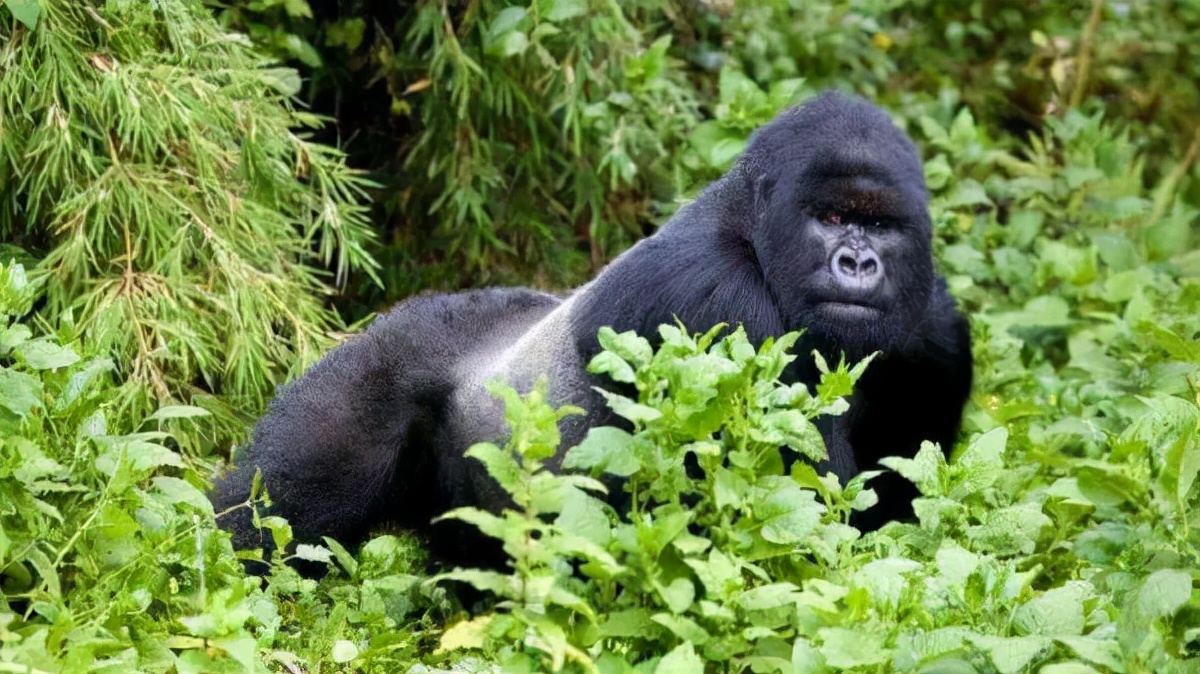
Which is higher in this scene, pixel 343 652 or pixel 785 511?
pixel 785 511

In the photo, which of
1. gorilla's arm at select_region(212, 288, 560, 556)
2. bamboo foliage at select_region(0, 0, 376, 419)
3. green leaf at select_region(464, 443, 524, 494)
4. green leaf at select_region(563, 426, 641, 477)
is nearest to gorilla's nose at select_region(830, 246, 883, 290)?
gorilla's arm at select_region(212, 288, 560, 556)

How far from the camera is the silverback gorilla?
3.48 meters

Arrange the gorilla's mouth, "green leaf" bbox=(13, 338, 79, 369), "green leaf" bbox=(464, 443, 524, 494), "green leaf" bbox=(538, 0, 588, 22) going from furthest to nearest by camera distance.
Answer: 1. "green leaf" bbox=(538, 0, 588, 22)
2. the gorilla's mouth
3. "green leaf" bbox=(13, 338, 79, 369)
4. "green leaf" bbox=(464, 443, 524, 494)

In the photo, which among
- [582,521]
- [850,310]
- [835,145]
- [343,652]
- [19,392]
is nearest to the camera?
[582,521]

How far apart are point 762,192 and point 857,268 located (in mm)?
326

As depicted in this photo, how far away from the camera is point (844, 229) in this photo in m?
3.51

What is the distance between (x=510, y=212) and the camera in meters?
5.41

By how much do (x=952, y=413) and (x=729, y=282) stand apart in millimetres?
835

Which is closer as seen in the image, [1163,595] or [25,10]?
[1163,595]

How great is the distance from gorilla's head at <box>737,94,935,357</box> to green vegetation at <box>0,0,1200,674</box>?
0.49 ft

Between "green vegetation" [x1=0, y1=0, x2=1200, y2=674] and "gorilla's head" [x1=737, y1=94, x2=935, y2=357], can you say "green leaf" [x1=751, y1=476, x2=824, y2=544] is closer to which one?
"green vegetation" [x1=0, y1=0, x2=1200, y2=674]

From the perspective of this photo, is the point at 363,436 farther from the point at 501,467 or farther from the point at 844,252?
the point at 501,467

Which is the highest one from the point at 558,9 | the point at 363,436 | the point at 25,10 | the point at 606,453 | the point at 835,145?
the point at 25,10

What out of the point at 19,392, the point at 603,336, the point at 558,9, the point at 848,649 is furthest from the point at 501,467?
the point at 558,9
